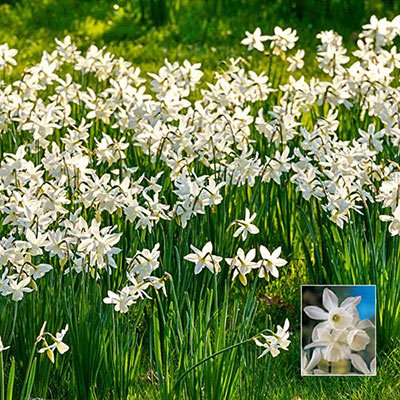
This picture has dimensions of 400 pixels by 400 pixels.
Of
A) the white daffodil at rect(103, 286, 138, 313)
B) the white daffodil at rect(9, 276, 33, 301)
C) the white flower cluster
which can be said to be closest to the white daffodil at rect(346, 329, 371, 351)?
the white flower cluster

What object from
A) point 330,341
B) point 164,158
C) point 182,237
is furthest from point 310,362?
point 164,158

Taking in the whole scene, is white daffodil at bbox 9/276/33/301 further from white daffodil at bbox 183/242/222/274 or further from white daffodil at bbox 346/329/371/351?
white daffodil at bbox 346/329/371/351

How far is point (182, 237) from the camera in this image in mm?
3561

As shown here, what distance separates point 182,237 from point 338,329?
707mm

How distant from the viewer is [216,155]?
159 inches

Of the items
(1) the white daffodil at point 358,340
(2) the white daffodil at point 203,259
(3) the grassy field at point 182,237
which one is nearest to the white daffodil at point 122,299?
(3) the grassy field at point 182,237

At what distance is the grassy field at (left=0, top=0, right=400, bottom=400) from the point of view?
3.05m

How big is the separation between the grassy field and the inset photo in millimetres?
131

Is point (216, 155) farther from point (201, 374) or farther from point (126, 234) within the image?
point (201, 374)

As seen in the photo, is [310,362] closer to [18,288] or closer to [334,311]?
[334,311]

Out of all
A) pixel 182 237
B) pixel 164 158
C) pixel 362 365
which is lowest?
pixel 362 365

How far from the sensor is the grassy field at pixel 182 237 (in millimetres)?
3055

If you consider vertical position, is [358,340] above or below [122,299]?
below

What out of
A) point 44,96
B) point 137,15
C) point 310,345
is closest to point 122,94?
point 44,96
